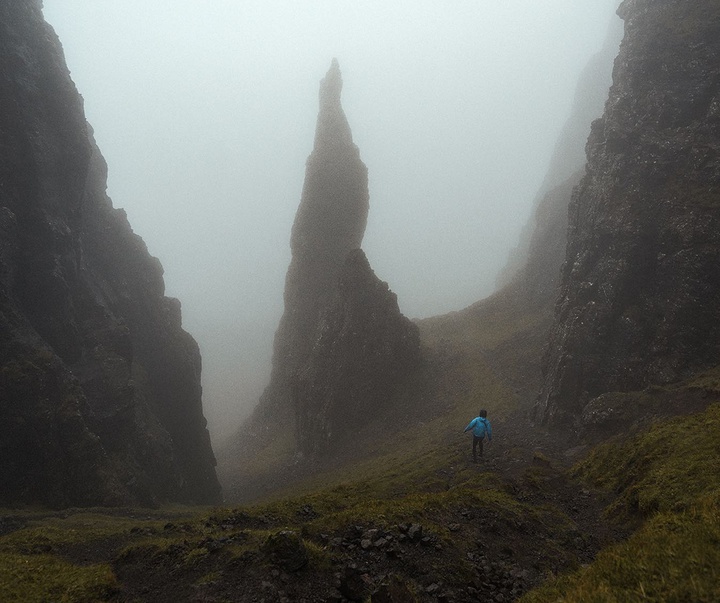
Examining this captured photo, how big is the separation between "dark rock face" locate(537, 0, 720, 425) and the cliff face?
62.1 ft

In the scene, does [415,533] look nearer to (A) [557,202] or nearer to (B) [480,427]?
(B) [480,427]

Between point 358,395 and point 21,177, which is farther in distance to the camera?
point 358,395

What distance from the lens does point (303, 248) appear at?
70.8 metres

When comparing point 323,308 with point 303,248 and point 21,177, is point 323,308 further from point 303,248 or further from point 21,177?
point 21,177

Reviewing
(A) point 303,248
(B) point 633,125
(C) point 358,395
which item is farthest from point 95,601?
(A) point 303,248

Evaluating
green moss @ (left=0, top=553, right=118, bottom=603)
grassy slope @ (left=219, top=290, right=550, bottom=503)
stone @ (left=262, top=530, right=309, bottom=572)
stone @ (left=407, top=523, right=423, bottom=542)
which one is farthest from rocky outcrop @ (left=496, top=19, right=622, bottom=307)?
green moss @ (left=0, top=553, right=118, bottom=603)

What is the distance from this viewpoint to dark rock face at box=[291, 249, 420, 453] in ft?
160

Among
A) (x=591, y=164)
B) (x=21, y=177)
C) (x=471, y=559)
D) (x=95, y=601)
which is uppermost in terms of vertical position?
(x=21, y=177)

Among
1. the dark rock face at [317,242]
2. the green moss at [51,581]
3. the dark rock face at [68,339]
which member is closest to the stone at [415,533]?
the green moss at [51,581]

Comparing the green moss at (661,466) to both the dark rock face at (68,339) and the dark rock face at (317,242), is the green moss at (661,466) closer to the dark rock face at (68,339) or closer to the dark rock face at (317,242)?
the dark rock face at (68,339)

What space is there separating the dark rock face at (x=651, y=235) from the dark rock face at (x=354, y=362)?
17731 mm

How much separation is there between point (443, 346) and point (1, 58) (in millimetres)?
52988

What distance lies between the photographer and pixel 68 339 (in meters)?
35.7

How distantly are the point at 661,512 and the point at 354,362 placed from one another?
124 ft
